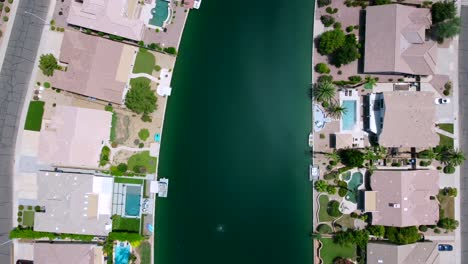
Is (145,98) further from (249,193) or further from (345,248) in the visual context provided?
(345,248)

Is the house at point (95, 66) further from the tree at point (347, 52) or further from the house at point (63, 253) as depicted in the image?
the tree at point (347, 52)

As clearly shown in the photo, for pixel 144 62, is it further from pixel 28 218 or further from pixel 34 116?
pixel 28 218

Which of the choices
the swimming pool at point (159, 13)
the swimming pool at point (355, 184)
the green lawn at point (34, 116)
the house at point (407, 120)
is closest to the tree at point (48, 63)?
the green lawn at point (34, 116)

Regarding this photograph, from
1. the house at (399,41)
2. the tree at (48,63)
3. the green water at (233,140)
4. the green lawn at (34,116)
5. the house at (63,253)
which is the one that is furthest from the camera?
the green water at (233,140)

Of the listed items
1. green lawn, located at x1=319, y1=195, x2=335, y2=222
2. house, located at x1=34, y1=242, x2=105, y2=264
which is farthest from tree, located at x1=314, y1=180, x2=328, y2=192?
house, located at x1=34, y1=242, x2=105, y2=264

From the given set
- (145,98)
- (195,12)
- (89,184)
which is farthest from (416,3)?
(89,184)

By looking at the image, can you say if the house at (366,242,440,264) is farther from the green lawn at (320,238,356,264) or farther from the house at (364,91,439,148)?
the house at (364,91,439,148)
